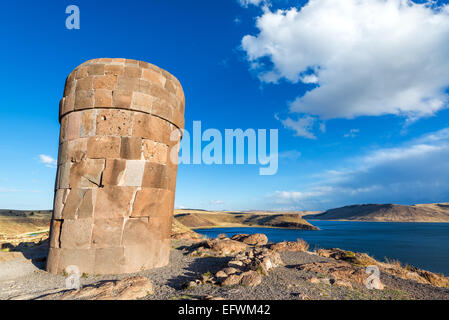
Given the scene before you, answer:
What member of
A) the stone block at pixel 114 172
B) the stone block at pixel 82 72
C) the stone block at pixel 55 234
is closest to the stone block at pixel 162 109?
the stone block at pixel 114 172

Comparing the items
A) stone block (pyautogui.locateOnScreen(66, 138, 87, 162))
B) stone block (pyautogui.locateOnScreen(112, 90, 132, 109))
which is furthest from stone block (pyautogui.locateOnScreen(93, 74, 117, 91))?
stone block (pyautogui.locateOnScreen(66, 138, 87, 162))

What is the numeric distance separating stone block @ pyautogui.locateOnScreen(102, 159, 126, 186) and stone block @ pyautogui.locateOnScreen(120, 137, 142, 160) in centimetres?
20

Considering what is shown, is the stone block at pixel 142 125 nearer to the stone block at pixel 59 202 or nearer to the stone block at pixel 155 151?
the stone block at pixel 155 151

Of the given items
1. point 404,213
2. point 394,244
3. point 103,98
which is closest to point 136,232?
point 103,98

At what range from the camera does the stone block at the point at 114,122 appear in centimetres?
671

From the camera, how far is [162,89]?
7.43m

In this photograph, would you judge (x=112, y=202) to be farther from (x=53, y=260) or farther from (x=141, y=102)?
(x=141, y=102)

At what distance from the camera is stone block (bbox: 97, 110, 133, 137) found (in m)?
6.71

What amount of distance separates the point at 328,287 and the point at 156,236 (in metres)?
4.67

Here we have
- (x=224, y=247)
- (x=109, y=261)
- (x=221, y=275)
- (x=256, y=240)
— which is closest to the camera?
(x=221, y=275)

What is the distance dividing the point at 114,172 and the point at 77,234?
1.92 metres

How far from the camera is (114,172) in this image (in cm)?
652

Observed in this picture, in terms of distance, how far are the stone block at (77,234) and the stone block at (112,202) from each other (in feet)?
1.29

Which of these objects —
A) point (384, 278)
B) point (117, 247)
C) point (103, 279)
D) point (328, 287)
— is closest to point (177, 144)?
point (117, 247)
